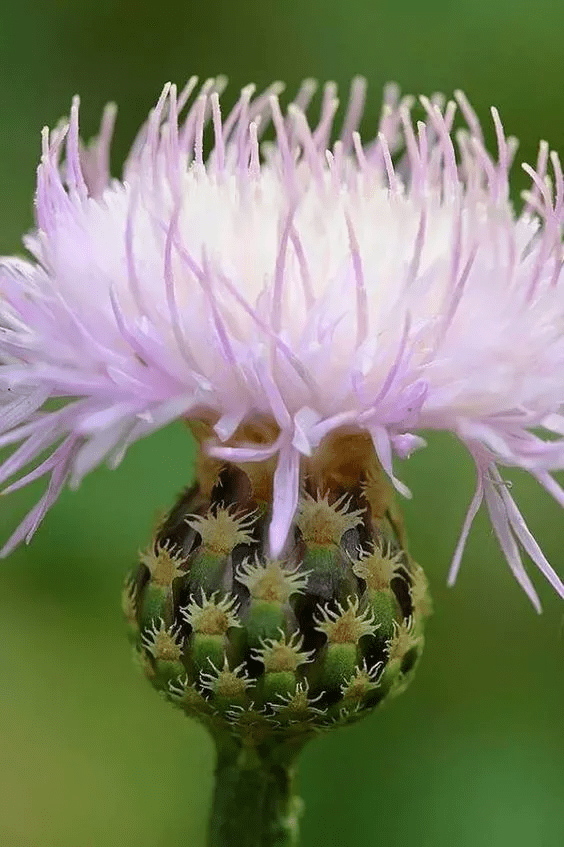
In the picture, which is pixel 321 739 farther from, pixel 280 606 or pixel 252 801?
pixel 280 606

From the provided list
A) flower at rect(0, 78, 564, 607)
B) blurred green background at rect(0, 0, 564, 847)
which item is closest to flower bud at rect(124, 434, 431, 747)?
flower at rect(0, 78, 564, 607)

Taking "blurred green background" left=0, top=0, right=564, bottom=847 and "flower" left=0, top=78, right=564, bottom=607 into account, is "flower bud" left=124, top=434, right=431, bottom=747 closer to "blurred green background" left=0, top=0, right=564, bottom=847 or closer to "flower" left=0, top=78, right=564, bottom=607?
"flower" left=0, top=78, right=564, bottom=607

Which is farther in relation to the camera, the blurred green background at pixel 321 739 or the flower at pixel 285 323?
the blurred green background at pixel 321 739

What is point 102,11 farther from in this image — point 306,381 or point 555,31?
point 306,381

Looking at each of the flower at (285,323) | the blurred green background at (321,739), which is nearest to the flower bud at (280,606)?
the flower at (285,323)

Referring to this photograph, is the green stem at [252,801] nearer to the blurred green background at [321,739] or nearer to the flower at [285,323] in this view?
the flower at [285,323]

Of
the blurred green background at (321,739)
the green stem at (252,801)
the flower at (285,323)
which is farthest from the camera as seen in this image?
the blurred green background at (321,739)

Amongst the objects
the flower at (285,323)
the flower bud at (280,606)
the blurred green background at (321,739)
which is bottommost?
the blurred green background at (321,739)
